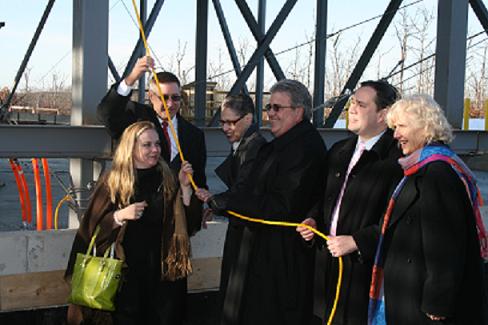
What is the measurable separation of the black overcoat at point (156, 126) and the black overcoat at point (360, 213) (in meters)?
0.97

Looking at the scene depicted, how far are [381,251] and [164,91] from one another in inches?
67.1

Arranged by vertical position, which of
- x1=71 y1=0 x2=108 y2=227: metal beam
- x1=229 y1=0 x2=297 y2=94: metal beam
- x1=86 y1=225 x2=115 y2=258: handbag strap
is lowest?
x1=86 y1=225 x2=115 y2=258: handbag strap

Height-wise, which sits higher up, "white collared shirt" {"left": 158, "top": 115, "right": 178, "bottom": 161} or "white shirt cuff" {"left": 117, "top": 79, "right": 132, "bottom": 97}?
"white shirt cuff" {"left": 117, "top": 79, "right": 132, "bottom": 97}

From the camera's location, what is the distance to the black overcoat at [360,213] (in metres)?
3.19

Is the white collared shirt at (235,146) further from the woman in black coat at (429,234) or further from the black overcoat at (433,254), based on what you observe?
the black overcoat at (433,254)

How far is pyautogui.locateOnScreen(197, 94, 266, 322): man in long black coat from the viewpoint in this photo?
3.47 meters

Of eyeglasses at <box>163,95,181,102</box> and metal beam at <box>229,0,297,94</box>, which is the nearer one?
eyeglasses at <box>163,95,181,102</box>

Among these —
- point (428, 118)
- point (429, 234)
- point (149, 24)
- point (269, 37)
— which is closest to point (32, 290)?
point (429, 234)

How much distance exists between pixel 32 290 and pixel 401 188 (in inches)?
99.8

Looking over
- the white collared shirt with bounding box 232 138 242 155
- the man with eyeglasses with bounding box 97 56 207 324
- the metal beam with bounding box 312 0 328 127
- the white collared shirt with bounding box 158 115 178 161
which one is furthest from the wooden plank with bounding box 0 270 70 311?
the metal beam with bounding box 312 0 328 127

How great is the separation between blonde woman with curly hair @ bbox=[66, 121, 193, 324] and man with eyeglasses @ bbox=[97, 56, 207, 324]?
8 cm

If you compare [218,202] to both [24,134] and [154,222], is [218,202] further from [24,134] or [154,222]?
[24,134]

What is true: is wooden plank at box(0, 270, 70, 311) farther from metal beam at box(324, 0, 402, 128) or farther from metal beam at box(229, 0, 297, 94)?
metal beam at box(324, 0, 402, 128)

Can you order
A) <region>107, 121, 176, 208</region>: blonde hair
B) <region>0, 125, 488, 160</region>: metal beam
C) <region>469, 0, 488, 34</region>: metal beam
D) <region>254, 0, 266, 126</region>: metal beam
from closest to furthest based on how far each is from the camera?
<region>107, 121, 176, 208</region>: blonde hair → <region>0, 125, 488, 160</region>: metal beam → <region>469, 0, 488, 34</region>: metal beam → <region>254, 0, 266, 126</region>: metal beam
